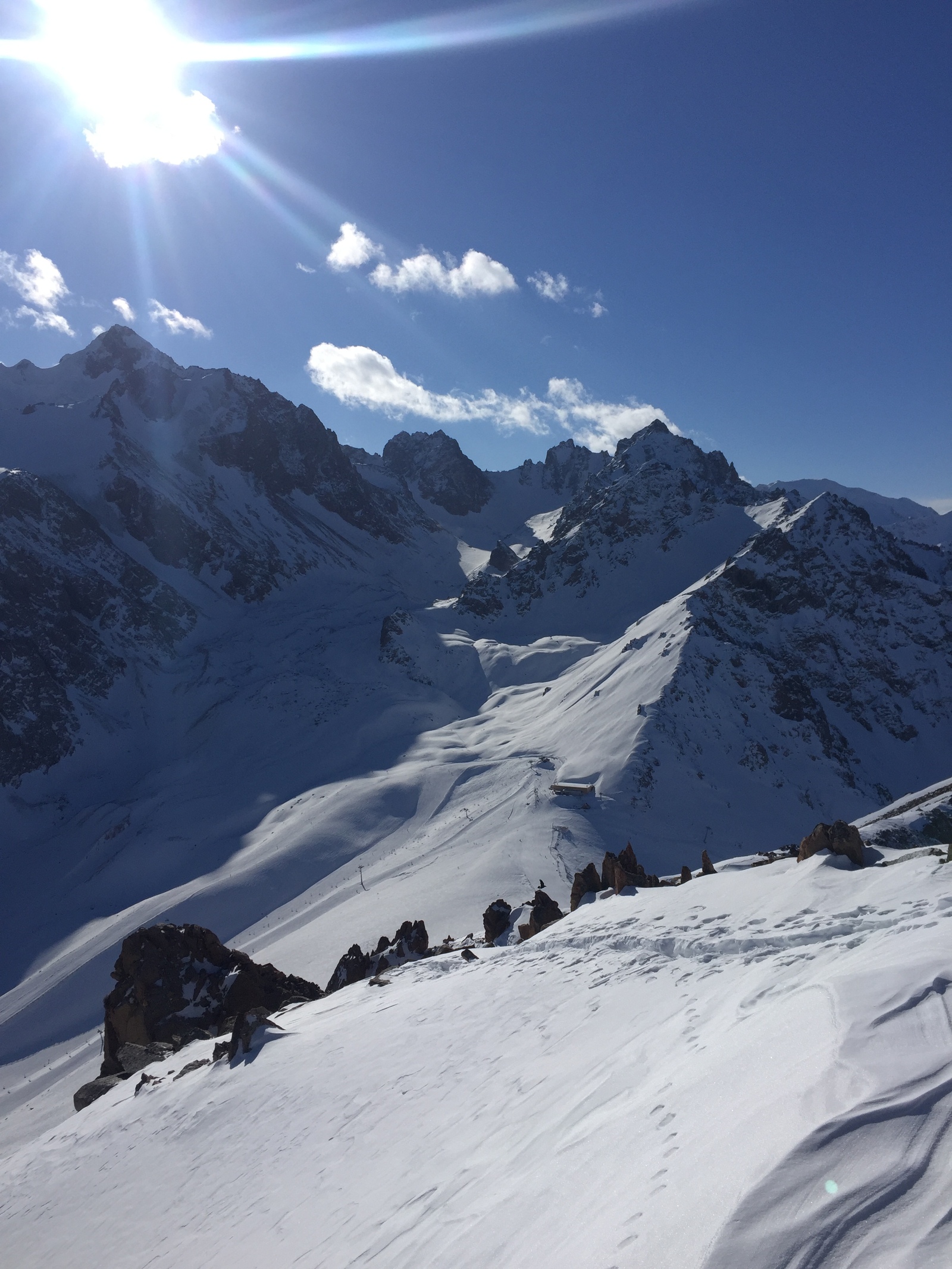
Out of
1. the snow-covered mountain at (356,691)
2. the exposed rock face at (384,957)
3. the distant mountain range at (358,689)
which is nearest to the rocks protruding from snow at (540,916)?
the exposed rock face at (384,957)

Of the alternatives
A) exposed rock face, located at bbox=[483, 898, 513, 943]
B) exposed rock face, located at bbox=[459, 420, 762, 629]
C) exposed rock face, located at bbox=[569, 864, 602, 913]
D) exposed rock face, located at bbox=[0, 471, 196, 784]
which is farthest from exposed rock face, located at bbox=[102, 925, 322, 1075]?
exposed rock face, located at bbox=[459, 420, 762, 629]

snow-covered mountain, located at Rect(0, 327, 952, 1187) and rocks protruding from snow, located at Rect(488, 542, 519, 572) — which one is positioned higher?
rocks protruding from snow, located at Rect(488, 542, 519, 572)

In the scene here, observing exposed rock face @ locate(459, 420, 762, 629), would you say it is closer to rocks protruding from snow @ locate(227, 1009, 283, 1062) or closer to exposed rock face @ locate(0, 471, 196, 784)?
exposed rock face @ locate(0, 471, 196, 784)

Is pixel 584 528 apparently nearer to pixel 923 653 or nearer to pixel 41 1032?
pixel 923 653

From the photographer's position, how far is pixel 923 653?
73375 mm

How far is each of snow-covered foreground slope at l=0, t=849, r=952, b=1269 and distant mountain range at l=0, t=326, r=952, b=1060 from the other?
18.6 m

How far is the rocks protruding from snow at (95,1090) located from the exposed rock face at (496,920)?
11250mm

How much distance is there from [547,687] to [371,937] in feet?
145

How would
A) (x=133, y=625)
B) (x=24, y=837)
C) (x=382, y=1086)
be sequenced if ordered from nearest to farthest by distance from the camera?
(x=382, y=1086), (x=24, y=837), (x=133, y=625)

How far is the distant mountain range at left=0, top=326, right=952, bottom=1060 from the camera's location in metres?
42.2

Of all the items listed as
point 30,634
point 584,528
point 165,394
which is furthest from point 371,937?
point 165,394

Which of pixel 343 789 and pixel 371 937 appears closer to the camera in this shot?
pixel 371 937

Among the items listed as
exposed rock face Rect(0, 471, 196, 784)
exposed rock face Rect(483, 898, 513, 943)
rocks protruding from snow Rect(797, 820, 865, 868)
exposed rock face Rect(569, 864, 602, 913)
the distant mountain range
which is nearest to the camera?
rocks protruding from snow Rect(797, 820, 865, 868)

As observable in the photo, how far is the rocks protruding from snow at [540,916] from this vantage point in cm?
1984
